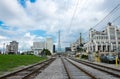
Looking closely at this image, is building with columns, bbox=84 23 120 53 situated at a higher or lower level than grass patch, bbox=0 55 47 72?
higher

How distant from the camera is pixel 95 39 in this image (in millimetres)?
169375

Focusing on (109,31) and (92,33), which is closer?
(109,31)

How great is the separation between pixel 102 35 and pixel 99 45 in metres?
9.34

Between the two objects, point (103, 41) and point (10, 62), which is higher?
point (103, 41)

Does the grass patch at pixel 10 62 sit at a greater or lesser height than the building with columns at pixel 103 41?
lesser

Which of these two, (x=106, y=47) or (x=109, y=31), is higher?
(x=109, y=31)

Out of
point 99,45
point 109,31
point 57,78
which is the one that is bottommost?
point 57,78

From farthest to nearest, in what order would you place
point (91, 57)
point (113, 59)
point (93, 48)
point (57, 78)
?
1. point (93, 48)
2. point (91, 57)
3. point (113, 59)
4. point (57, 78)

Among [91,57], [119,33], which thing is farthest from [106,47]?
[91,57]

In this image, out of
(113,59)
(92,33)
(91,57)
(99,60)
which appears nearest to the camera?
(113,59)

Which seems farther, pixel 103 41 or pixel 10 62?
pixel 103 41

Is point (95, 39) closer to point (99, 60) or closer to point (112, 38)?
point (112, 38)

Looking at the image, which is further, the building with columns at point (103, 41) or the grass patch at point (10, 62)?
the building with columns at point (103, 41)

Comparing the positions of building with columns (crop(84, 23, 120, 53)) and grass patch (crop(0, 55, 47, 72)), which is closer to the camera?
grass patch (crop(0, 55, 47, 72))
